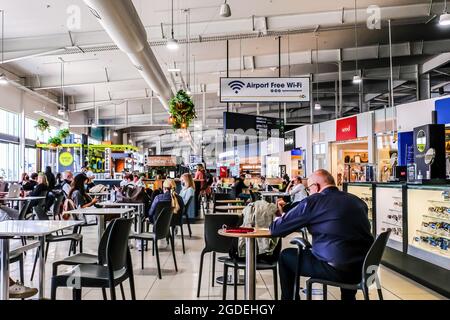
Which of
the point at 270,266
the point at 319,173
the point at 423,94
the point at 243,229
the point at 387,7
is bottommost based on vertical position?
the point at 270,266

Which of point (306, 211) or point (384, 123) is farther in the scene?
point (384, 123)

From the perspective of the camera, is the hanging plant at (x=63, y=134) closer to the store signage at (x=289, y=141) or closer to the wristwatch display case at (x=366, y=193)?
the store signage at (x=289, y=141)

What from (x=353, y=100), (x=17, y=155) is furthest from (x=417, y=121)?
(x=17, y=155)

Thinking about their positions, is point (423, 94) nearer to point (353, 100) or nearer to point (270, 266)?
point (353, 100)

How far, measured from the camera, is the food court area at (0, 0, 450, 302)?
3207 millimetres

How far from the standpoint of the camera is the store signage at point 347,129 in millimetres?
12996

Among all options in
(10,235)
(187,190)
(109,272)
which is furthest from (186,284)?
(187,190)

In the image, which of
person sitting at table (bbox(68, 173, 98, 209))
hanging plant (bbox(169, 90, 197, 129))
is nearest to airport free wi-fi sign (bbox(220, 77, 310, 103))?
hanging plant (bbox(169, 90, 197, 129))

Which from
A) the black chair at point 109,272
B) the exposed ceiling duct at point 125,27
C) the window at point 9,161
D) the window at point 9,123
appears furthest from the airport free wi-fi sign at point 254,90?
the window at point 9,161

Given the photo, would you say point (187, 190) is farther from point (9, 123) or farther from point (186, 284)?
point (9, 123)

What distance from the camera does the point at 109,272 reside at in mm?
2898

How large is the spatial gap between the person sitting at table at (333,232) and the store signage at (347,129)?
1048cm

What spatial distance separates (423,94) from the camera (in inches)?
566
